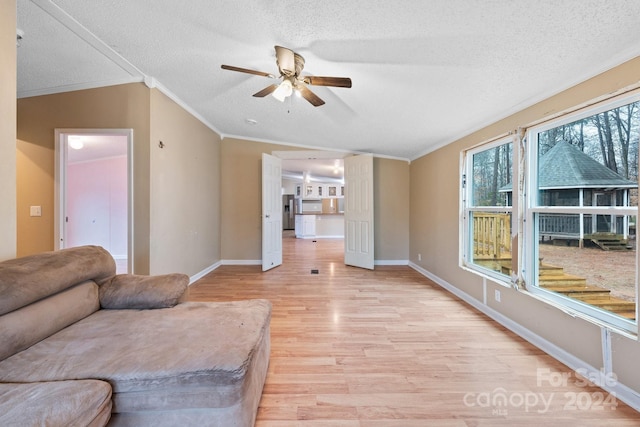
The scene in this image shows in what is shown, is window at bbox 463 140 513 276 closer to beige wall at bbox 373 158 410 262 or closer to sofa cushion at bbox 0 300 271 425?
beige wall at bbox 373 158 410 262

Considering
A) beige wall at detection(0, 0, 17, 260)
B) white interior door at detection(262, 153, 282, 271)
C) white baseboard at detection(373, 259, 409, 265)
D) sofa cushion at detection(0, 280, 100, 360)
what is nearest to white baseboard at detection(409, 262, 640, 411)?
white baseboard at detection(373, 259, 409, 265)

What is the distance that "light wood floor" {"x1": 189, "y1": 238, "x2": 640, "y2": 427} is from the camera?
1402 mm

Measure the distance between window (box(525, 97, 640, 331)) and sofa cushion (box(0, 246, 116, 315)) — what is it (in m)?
3.41

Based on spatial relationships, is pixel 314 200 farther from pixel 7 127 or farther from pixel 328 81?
pixel 7 127

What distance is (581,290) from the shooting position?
1910 mm

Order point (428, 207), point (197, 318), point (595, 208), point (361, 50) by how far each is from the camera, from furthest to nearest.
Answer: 1. point (428, 207)
2. point (361, 50)
3. point (595, 208)
4. point (197, 318)

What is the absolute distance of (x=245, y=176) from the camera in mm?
4918

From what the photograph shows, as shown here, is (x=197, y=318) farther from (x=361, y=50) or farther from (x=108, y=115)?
(x=108, y=115)

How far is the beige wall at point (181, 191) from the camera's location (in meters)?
2.90

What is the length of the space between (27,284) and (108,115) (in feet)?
7.28

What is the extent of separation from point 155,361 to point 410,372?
1.58 meters

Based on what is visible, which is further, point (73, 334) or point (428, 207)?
point (428, 207)

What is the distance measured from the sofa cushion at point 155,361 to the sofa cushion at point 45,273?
0.24 meters

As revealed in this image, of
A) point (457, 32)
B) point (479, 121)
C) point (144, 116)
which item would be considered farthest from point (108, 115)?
point (479, 121)
